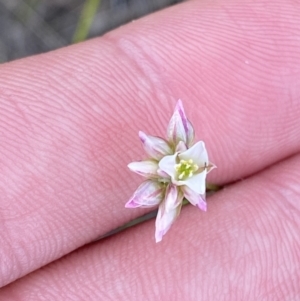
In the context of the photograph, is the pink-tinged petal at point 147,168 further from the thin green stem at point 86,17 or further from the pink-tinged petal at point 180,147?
the thin green stem at point 86,17

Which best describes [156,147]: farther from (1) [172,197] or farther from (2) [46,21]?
(2) [46,21]

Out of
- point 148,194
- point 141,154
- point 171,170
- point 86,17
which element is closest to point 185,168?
point 171,170

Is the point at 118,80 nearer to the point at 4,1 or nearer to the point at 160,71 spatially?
the point at 160,71

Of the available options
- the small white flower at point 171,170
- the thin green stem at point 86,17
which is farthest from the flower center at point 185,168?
the thin green stem at point 86,17

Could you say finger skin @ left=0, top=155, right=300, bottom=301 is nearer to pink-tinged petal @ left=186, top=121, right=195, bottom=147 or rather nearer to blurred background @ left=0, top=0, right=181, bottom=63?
pink-tinged petal @ left=186, top=121, right=195, bottom=147

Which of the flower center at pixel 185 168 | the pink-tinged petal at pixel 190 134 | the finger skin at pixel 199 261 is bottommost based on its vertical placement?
the finger skin at pixel 199 261

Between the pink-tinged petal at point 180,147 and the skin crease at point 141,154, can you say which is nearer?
the pink-tinged petal at point 180,147

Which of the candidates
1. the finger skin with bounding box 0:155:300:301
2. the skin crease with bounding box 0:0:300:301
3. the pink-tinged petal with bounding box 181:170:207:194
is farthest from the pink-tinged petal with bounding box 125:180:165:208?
the finger skin with bounding box 0:155:300:301
